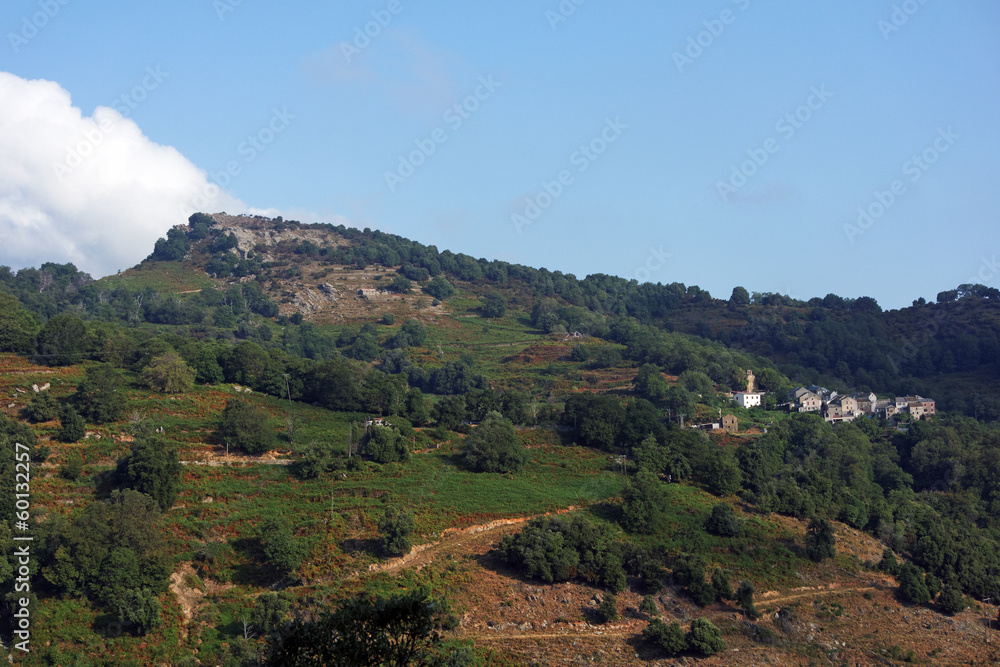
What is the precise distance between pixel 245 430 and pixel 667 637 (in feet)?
89.1

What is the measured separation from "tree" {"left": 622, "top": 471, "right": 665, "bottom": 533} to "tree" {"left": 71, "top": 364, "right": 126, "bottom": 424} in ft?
99.6

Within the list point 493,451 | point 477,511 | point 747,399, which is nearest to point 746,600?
point 477,511

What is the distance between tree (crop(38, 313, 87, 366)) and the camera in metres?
56.5

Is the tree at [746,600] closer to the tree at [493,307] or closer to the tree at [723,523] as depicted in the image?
the tree at [723,523]

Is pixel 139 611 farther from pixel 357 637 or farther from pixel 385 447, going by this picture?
pixel 357 637

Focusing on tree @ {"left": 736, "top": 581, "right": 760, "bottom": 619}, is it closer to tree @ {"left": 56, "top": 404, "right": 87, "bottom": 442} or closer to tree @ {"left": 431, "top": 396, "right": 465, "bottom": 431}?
tree @ {"left": 431, "top": 396, "right": 465, "bottom": 431}

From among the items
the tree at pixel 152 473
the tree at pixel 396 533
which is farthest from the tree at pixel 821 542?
the tree at pixel 152 473

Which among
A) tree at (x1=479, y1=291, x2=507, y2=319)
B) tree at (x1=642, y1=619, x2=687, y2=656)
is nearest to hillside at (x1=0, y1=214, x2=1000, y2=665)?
tree at (x1=642, y1=619, x2=687, y2=656)

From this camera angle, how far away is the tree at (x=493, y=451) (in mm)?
51000

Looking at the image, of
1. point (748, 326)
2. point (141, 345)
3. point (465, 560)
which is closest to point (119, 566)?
point (465, 560)

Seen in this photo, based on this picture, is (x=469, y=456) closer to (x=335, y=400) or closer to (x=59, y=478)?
(x=335, y=400)

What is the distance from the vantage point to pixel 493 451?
5131 centimetres

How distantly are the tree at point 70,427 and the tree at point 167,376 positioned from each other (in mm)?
9897

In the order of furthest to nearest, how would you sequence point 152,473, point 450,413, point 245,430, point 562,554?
point 450,413 → point 245,430 → point 152,473 → point 562,554
